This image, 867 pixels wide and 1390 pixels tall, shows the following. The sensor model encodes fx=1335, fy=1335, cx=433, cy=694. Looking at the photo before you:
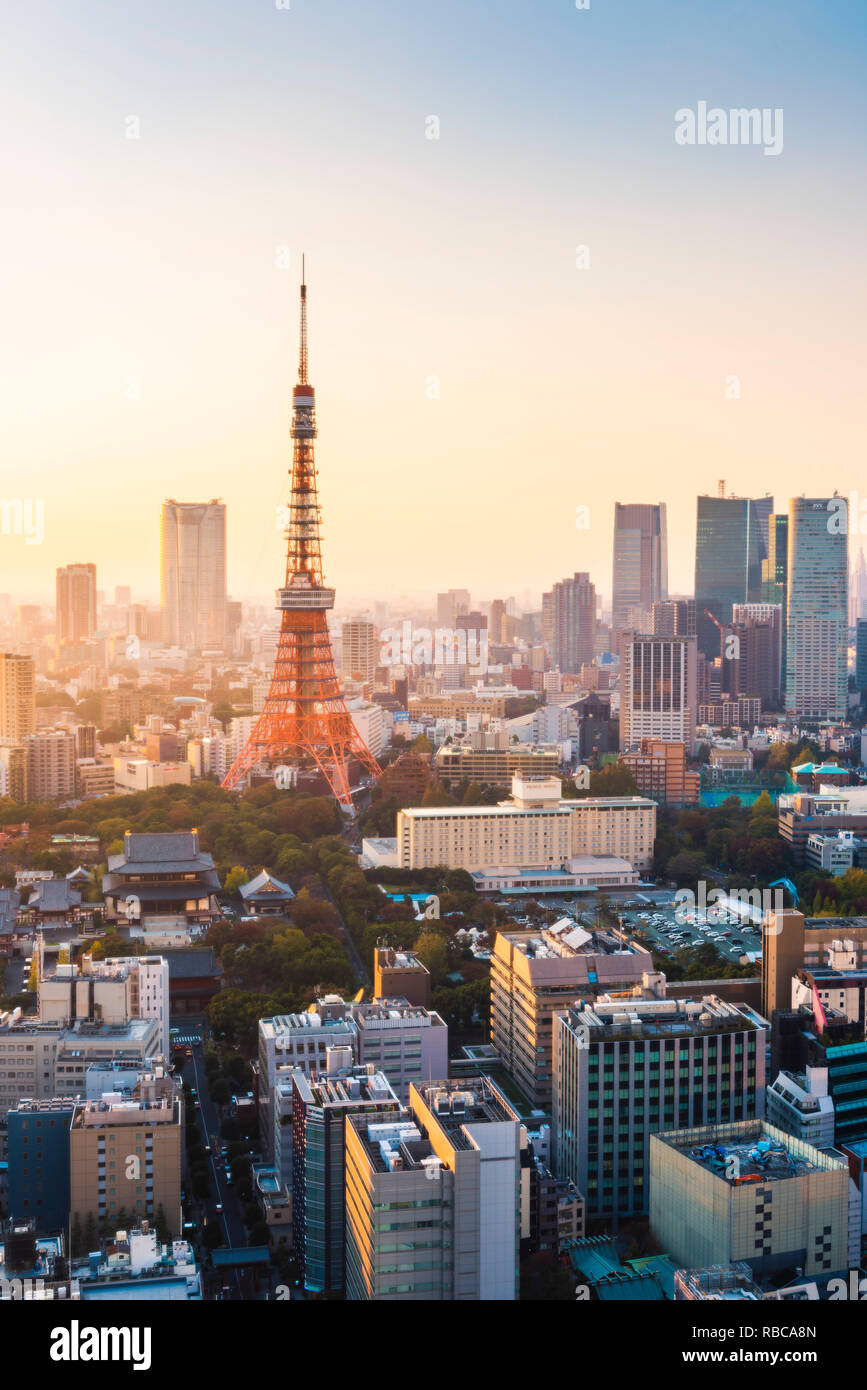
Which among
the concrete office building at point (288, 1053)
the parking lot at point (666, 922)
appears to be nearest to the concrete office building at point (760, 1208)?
the concrete office building at point (288, 1053)

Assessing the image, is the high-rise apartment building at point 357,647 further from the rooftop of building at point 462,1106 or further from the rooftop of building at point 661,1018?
the rooftop of building at point 462,1106

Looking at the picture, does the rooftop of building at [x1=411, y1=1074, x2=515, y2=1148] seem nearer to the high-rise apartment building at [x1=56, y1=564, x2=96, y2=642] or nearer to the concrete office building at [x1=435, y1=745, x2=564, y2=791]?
the concrete office building at [x1=435, y1=745, x2=564, y2=791]

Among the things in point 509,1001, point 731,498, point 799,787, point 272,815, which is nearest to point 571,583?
point 731,498

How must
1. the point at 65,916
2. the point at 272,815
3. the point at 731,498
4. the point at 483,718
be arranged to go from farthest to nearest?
1. the point at 731,498
2. the point at 483,718
3. the point at 272,815
4. the point at 65,916

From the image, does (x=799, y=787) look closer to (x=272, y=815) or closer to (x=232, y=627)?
(x=272, y=815)

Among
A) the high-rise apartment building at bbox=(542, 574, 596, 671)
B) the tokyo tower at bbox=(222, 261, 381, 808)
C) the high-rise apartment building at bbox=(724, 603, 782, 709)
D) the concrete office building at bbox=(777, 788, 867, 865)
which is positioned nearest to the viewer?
the concrete office building at bbox=(777, 788, 867, 865)

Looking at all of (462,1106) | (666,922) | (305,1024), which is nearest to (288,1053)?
(305,1024)

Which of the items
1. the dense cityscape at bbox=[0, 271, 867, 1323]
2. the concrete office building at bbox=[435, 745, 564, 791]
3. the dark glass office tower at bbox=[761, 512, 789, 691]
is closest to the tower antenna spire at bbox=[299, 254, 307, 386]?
the dense cityscape at bbox=[0, 271, 867, 1323]
